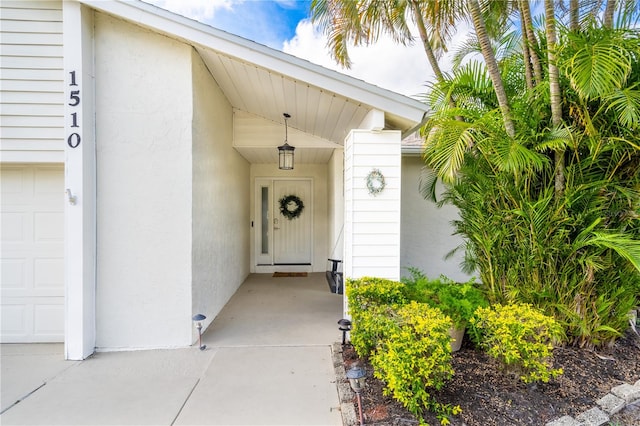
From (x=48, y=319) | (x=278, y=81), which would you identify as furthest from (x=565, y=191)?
(x=48, y=319)

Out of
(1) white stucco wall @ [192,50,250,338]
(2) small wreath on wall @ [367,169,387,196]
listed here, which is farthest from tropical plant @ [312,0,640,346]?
(1) white stucco wall @ [192,50,250,338]

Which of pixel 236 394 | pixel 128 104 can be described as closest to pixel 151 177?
pixel 128 104

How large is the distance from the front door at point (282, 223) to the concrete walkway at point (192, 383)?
3.32 meters

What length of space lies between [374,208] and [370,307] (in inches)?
42.9

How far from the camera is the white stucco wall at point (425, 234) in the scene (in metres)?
5.59

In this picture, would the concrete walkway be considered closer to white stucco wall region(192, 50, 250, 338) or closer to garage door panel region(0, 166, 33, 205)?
white stucco wall region(192, 50, 250, 338)

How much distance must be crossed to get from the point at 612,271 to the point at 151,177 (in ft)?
15.4

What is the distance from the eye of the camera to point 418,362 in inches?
80.0

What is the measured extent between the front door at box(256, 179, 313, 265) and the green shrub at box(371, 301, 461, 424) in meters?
5.07

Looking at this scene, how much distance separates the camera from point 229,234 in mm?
4984

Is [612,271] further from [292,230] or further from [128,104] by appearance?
[292,230]

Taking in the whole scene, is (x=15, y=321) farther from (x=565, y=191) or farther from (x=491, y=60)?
(x=565, y=191)

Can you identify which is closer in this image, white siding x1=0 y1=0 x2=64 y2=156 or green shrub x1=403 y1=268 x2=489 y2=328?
green shrub x1=403 y1=268 x2=489 y2=328

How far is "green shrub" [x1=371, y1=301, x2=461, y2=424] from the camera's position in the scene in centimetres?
203
